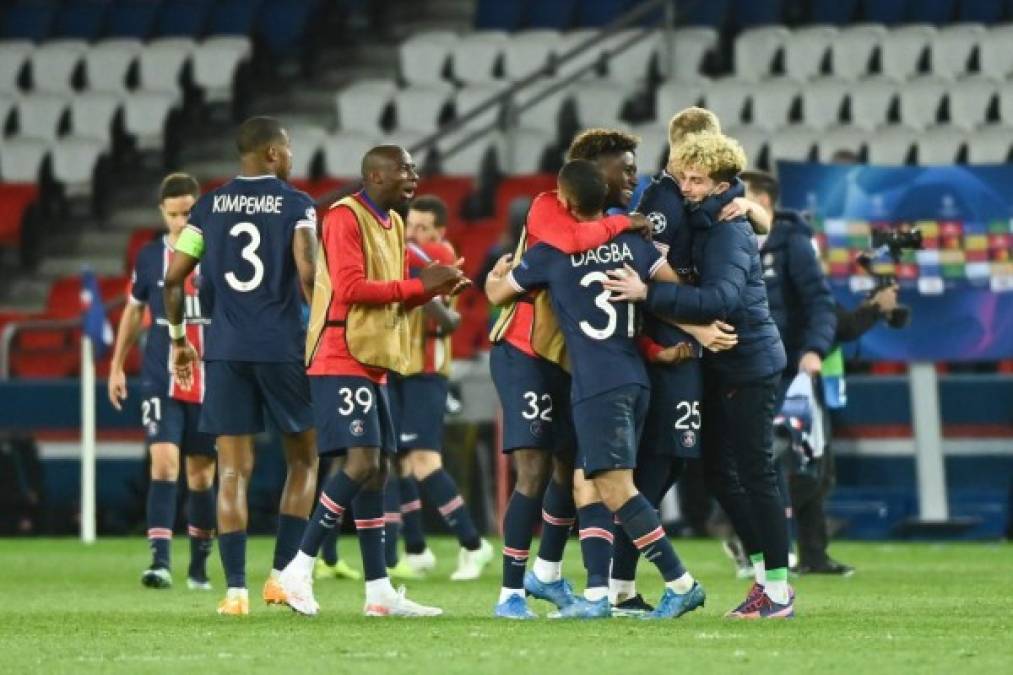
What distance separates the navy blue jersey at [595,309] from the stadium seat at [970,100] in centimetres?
1096

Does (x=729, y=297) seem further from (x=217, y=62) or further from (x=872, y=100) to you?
(x=217, y=62)

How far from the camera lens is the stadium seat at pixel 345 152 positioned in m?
21.0

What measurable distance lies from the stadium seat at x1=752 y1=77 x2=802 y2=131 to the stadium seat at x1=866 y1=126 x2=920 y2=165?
0.96 metres

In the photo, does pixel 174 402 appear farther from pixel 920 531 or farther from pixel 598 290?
pixel 920 531

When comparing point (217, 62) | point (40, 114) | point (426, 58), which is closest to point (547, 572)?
point (426, 58)

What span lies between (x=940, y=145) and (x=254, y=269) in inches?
402

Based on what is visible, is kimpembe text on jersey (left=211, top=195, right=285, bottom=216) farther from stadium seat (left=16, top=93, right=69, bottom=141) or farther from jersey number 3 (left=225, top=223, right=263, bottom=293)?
stadium seat (left=16, top=93, right=69, bottom=141)

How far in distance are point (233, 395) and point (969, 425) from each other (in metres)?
8.62

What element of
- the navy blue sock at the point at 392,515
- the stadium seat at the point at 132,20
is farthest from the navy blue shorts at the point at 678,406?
the stadium seat at the point at 132,20

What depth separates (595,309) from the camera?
9.09 metres

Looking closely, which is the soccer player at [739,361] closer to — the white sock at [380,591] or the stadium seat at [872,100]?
the white sock at [380,591]

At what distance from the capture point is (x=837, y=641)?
27.5 ft

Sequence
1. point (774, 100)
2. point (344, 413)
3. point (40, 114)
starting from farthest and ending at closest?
point (40, 114) < point (774, 100) < point (344, 413)

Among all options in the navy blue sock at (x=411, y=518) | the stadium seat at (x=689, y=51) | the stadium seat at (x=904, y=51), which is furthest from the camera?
the stadium seat at (x=689, y=51)
